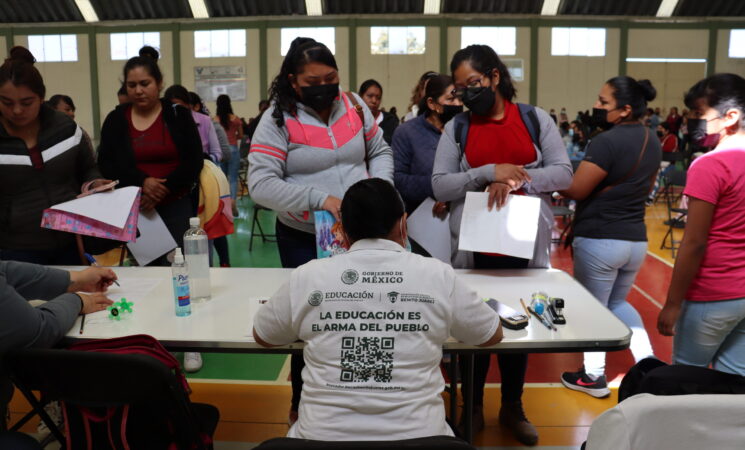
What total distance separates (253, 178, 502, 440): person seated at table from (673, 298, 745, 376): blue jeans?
1015 millimetres

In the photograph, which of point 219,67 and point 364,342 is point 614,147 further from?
point 219,67

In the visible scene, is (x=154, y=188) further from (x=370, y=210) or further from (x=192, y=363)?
(x=370, y=210)

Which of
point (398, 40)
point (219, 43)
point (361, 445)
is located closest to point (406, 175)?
point (361, 445)

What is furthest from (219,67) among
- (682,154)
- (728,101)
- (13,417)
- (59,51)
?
(728,101)

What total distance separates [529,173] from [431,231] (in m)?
0.53

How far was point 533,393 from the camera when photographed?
274 centimetres

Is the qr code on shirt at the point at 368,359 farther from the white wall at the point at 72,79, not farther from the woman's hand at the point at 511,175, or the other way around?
the white wall at the point at 72,79

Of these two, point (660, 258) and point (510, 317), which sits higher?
point (510, 317)

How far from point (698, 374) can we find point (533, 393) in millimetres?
1485

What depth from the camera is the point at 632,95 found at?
7.77 ft

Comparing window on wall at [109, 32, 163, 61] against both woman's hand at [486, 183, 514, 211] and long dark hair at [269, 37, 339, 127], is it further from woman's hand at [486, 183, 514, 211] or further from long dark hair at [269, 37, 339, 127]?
woman's hand at [486, 183, 514, 211]

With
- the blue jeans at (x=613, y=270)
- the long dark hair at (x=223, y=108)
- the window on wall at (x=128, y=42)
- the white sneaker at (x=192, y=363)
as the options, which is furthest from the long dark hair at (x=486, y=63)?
the window on wall at (x=128, y=42)

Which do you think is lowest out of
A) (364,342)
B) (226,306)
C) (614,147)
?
(226,306)

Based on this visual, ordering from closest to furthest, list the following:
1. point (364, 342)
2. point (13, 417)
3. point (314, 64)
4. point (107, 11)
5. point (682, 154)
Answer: point (364, 342), point (314, 64), point (13, 417), point (682, 154), point (107, 11)
